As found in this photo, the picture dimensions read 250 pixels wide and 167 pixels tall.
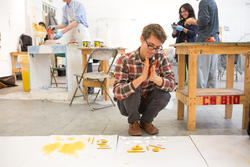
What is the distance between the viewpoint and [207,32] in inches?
102

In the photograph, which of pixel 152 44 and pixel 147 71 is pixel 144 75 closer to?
pixel 147 71

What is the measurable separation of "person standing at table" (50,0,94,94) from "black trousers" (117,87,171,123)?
1891mm

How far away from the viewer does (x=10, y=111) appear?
253 centimetres

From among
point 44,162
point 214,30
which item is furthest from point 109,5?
point 44,162

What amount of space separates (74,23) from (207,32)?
192 centimetres

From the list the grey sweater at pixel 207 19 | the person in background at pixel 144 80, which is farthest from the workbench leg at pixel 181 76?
the grey sweater at pixel 207 19

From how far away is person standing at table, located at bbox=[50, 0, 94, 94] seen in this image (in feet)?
10.8

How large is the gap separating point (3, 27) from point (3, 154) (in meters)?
4.64

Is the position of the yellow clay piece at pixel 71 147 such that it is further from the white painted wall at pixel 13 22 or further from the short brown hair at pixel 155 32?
the white painted wall at pixel 13 22

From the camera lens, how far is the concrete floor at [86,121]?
1.84 meters

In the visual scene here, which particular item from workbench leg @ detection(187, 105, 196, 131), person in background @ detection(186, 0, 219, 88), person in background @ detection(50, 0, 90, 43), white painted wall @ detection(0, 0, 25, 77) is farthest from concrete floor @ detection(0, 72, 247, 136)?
white painted wall @ detection(0, 0, 25, 77)

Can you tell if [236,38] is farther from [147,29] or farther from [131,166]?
[131,166]

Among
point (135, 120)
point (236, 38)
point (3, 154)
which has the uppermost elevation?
A: point (236, 38)

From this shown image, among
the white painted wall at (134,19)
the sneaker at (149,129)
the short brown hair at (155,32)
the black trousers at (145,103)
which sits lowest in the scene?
the sneaker at (149,129)
